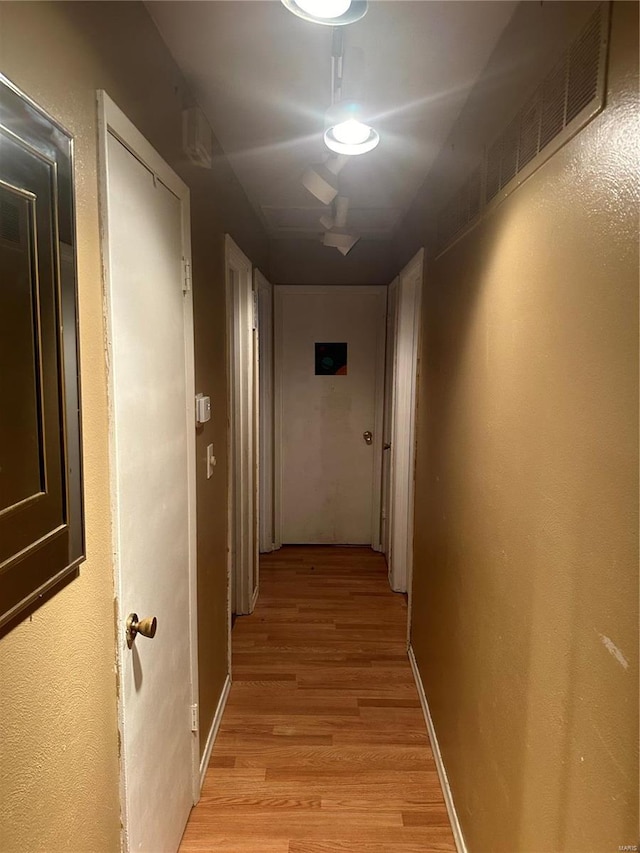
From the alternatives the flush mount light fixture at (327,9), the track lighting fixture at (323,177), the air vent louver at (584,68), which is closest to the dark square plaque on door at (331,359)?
the track lighting fixture at (323,177)

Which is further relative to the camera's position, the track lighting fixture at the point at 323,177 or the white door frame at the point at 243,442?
the white door frame at the point at 243,442

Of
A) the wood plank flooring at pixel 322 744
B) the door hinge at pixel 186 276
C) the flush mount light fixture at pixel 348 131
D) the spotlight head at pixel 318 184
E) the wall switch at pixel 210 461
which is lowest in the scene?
the wood plank flooring at pixel 322 744

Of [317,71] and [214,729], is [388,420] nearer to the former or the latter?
[214,729]

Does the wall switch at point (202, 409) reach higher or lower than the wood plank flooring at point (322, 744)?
higher

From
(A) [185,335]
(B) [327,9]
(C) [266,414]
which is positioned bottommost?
(C) [266,414]

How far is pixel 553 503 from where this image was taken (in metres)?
1.01

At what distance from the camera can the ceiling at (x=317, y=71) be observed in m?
1.32

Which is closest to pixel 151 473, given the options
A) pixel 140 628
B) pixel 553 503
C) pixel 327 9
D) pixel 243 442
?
pixel 140 628

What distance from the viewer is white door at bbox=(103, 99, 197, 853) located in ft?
3.71

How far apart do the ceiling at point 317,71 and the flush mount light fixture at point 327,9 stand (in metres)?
0.28

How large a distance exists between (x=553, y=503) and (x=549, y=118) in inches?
32.7

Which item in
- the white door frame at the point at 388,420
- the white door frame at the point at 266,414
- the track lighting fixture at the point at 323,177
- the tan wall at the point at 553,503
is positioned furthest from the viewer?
the white door frame at the point at 266,414

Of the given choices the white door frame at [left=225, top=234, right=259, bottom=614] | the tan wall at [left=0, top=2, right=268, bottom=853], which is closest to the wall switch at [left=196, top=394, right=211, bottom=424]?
the tan wall at [left=0, top=2, right=268, bottom=853]

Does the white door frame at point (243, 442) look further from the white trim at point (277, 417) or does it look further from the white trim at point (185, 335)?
the white trim at point (185, 335)
